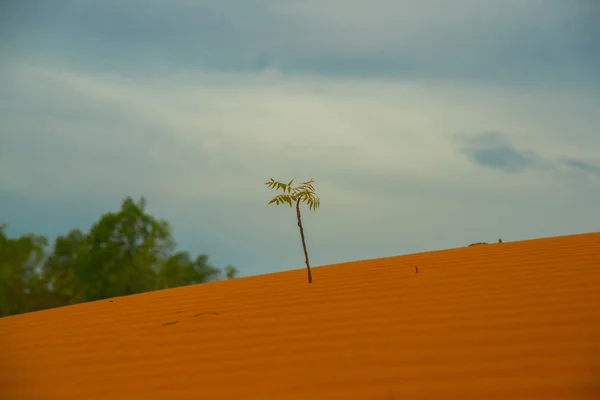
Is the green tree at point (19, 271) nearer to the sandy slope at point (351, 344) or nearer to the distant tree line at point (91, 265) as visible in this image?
the distant tree line at point (91, 265)

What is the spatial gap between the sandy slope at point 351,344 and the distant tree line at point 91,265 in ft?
65.0

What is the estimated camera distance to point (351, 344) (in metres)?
3.56

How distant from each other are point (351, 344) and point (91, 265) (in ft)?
77.0

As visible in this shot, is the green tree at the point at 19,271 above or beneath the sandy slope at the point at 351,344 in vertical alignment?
above

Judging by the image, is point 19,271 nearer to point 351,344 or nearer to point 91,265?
point 91,265

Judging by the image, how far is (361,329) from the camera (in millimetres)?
3896

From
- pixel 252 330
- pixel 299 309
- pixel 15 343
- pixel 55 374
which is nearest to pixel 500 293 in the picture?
pixel 299 309

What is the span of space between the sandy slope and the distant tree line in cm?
1981

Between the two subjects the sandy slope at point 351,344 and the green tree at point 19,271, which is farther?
the green tree at point 19,271

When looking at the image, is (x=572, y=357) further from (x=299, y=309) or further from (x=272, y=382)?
(x=299, y=309)

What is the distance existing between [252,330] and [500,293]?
178 cm

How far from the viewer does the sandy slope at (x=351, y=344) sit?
2875 mm

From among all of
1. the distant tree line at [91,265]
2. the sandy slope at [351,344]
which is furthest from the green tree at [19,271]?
the sandy slope at [351,344]

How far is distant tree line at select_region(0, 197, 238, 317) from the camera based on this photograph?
2512 centimetres
